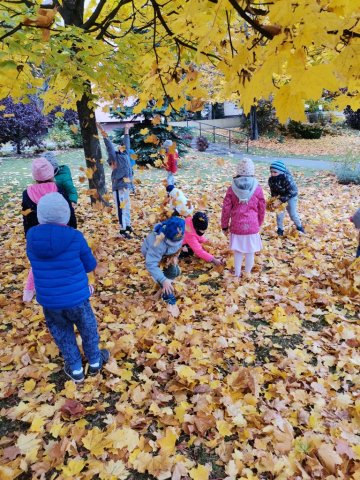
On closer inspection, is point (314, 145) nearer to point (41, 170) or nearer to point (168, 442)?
point (41, 170)

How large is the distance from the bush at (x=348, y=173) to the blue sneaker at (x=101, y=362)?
9215mm

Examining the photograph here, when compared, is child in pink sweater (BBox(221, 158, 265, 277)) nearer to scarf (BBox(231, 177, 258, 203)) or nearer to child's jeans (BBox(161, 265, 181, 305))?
scarf (BBox(231, 177, 258, 203))

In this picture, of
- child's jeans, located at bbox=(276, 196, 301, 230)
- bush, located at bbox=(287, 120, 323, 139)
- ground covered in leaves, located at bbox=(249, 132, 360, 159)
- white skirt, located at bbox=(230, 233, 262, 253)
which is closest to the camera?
white skirt, located at bbox=(230, 233, 262, 253)

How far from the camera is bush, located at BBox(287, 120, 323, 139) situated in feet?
68.9

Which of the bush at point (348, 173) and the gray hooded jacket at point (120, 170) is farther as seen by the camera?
the bush at point (348, 173)

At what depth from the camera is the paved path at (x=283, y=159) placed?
13.0 meters

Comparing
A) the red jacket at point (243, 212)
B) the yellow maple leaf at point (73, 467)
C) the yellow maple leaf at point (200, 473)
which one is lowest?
the yellow maple leaf at point (200, 473)

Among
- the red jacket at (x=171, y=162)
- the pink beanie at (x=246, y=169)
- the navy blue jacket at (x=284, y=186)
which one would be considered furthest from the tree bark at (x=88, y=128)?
the navy blue jacket at (x=284, y=186)

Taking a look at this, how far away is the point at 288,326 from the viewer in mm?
3434

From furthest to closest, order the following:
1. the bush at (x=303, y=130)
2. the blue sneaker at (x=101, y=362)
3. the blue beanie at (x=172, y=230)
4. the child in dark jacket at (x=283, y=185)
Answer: the bush at (x=303, y=130) < the child in dark jacket at (x=283, y=185) < the blue beanie at (x=172, y=230) < the blue sneaker at (x=101, y=362)

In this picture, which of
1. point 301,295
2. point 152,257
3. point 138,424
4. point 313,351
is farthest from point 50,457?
point 301,295

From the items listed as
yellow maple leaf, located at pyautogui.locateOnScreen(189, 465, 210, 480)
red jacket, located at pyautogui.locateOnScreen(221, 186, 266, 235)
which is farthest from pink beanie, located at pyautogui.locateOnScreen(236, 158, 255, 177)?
yellow maple leaf, located at pyautogui.locateOnScreen(189, 465, 210, 480)

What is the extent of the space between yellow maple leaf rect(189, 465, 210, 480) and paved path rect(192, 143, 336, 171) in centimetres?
1100

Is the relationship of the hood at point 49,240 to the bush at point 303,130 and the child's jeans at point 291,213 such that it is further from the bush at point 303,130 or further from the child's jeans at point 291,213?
the bush at point 303,130
